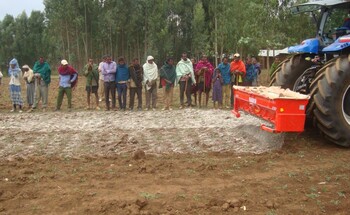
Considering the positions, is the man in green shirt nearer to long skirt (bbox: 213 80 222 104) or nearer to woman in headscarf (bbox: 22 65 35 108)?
woman in headscarf (bbox: 22 65 35 108)

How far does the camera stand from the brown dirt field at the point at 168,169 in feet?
13.5

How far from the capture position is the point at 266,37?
2275 cm

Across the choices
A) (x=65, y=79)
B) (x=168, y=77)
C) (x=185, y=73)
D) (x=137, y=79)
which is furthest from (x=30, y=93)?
(x=185, y=73)

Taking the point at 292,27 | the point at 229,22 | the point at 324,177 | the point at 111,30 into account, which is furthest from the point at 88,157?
the point at 111,30

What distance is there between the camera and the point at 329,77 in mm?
6203

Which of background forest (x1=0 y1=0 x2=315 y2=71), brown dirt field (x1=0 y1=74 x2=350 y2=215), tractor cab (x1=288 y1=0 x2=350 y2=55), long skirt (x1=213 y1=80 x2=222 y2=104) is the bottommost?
brown dirt field (x1=0 y1=74 x2=350 y2=215)

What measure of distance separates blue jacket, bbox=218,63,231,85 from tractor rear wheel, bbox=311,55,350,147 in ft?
19.7

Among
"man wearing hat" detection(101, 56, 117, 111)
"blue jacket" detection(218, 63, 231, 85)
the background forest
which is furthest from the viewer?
the background forest

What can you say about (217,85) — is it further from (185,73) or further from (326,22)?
(326,22)

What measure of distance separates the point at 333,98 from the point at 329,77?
31 centimetres

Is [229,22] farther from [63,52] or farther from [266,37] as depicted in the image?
[63,52]

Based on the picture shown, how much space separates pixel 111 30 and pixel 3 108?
73.9 feet

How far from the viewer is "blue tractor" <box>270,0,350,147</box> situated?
620cm

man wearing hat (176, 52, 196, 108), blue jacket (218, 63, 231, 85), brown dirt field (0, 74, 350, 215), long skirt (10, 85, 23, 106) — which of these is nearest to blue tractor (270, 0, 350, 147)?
brown dirt field (0, 74, 350, 215)
